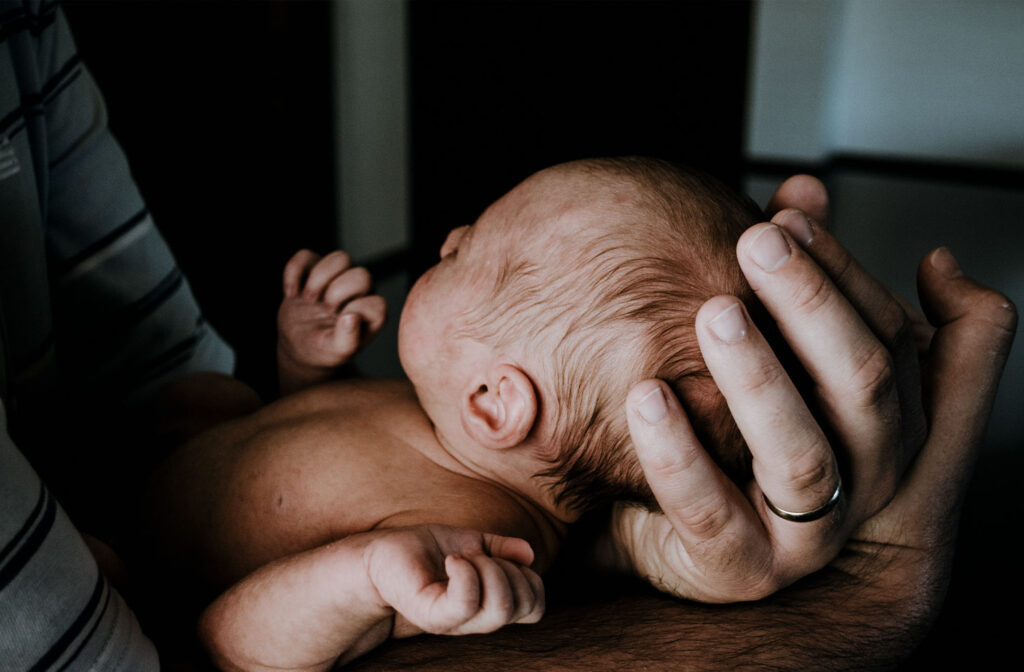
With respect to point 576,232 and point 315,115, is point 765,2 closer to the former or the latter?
point 315,115

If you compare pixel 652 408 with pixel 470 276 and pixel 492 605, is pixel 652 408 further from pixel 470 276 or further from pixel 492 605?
pixel 470 276

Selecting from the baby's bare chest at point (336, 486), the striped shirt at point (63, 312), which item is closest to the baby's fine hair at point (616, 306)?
the baby's bare chest at point (336, 486)

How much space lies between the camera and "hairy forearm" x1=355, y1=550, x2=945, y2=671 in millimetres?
712

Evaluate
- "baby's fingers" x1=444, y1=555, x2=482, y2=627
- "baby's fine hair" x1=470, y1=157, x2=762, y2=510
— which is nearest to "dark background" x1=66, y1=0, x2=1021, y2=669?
"baby's fine hair" x1=470, y1=157, x2=762, y2=510

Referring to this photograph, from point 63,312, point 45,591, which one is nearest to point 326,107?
point 63,312

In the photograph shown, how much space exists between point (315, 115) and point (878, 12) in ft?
11.6

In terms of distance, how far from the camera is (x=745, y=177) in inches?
203

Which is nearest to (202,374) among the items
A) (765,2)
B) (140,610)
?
(140,610)

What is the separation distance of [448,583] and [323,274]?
57cm

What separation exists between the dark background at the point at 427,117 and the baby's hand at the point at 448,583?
1.06 metres

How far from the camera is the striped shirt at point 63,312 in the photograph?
0.55 metres

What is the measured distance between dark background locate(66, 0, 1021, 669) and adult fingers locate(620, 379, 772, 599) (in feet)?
3.01

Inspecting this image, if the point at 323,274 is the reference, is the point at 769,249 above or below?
above

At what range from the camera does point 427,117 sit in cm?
373
